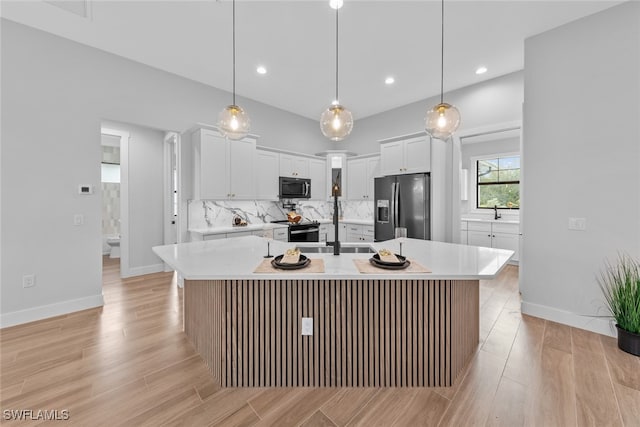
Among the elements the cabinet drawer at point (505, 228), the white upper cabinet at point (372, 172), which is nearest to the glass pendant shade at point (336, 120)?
the white upper cabinet at point (372, 172)

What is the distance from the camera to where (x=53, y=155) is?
2949mm

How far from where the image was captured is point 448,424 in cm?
149

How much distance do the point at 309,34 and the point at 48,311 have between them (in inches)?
165

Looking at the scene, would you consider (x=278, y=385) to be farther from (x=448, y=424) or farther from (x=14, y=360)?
(x=14, y=360)

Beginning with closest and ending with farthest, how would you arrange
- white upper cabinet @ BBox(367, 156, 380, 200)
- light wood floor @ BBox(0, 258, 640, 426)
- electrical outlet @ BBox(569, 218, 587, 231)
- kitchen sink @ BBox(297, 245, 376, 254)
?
light wood floor @ BBox(0, 258, 640, 426) → kitchen sink @ BBox(297, 245, 376, 254) → electrical outlet @ BBox(569, 218, 587, 231) → white upper cabinet @ BBox(367, 156, 380, 200)

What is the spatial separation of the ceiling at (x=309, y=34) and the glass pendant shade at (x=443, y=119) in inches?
40.6

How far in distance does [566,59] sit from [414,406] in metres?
3.58

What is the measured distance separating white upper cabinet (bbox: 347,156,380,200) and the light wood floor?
10.9 ft

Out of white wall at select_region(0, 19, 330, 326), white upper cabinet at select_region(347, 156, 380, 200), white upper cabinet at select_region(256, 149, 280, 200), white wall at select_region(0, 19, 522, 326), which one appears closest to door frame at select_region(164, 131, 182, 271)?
white wall at select_region(0, 19, 522, 326)

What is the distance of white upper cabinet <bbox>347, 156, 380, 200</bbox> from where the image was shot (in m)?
5.33

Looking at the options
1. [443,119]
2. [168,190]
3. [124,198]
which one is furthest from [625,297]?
[124,198]

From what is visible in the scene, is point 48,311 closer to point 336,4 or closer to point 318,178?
point 336,4

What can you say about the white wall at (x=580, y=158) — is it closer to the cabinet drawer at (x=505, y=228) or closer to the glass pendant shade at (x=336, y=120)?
the glass pendant shade at (x=336, y=120)

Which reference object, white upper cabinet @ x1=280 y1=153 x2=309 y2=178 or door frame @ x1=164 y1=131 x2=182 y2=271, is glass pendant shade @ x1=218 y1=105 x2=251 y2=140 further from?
door frame @ x1=164 y1=131 x2=182 y2=271
